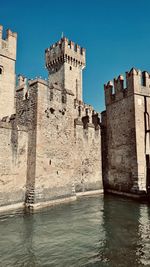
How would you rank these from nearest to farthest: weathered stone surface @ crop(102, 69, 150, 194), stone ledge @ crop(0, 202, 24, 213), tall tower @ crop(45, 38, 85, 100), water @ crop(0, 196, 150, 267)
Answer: water @ crop(0, 196, 150, 267) < stone ledge @ crop(0, 202, 24, 213) < weathered stone surface @ crop(102, 69, 150, 194) < tall tower @ crop(45, 38, 85, 100)

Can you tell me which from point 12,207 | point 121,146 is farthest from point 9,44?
point 12,207

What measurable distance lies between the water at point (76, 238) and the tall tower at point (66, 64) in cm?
2595

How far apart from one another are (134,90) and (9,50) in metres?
12.5

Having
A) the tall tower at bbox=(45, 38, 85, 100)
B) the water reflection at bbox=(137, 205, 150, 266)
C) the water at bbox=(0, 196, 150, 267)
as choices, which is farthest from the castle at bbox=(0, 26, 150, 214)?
the tall tower at bbox=(45, 38, 85, 100)

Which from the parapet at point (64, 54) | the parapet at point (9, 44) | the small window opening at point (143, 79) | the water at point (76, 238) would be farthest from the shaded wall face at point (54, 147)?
the parapet at point (64, 54)

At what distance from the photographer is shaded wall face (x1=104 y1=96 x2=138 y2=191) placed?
50.8 feet

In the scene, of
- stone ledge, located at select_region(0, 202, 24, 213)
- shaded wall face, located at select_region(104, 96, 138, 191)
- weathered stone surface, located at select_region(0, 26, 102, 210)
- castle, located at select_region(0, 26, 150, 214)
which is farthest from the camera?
shaded wall face, located at select_region(104, 96, 138, 191)

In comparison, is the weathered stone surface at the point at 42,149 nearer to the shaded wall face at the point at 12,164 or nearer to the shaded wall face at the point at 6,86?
the shaded wall face at the point at 12,164

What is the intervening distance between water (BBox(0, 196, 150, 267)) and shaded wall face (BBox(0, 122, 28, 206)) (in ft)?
4.04

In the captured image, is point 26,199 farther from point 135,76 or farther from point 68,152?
point 135,76

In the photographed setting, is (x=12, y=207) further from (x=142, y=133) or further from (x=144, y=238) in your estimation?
(x=142, y=133)

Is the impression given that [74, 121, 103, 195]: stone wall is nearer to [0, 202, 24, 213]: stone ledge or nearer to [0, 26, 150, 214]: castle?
[0, 26, 150, 214]: castle

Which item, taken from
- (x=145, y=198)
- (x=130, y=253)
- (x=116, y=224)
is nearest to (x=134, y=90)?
(x=145, y=198)

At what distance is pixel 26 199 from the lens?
452 inches
